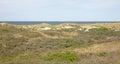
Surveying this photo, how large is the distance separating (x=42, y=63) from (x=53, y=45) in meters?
15.9

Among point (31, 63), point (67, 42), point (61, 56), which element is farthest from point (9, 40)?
point (31, 63)

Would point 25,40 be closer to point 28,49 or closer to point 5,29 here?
point 28,49

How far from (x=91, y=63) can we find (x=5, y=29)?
29640 mm

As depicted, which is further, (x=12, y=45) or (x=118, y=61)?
(x=12, y=45)

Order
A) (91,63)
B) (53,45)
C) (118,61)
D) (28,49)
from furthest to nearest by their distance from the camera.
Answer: (53,45), (28,49), (118,61), (91,63)

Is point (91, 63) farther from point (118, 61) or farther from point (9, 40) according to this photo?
point (9, 40)

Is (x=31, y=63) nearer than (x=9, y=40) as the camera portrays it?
Yes

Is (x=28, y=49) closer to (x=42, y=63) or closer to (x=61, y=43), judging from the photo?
(x=61, y=43)

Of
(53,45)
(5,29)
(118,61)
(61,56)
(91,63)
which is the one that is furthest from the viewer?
(5,29)

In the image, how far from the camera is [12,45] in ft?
102

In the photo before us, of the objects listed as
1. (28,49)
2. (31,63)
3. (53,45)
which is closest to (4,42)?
(28,49)

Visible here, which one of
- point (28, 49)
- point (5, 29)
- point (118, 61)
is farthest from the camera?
point (5, 29)

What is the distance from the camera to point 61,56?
20.2m

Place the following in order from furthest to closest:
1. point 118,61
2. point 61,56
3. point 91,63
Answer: point 61,56 < point 118,61 < point 91,63
